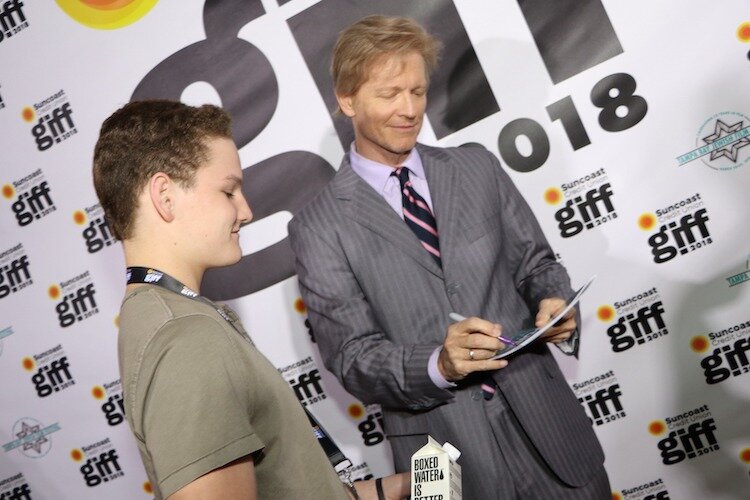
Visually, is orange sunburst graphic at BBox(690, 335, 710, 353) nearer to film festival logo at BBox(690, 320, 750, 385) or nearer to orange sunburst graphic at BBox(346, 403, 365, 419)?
film festival logo at BBox(690, 320, 750, 385)

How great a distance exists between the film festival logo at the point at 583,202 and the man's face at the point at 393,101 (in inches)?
33.0

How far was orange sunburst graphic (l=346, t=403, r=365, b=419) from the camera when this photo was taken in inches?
125

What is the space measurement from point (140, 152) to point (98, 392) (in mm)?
2577

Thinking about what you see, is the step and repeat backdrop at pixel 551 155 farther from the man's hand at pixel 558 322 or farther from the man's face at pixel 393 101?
the man's hand at pixel 558 322

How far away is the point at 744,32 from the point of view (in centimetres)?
270

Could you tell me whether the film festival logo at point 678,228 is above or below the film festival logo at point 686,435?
above

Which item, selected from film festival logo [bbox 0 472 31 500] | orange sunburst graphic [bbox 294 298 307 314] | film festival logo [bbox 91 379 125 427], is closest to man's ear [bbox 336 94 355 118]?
orange sunburst graphic [bbox 294 298 307 314]

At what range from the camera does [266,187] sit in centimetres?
324

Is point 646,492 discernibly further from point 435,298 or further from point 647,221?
point 435,298

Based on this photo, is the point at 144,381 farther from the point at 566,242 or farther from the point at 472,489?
the point at 566,242

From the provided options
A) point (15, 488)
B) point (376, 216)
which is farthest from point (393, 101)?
point (15, 488)

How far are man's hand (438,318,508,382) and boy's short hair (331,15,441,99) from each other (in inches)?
33.8

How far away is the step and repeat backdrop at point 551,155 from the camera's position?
279 centimetres

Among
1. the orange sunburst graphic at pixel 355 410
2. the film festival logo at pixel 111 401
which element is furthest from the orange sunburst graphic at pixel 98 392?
the orange sunburst graphic at pixel 355 410
